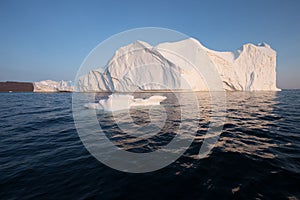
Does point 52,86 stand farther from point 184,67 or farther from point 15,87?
point 184,67

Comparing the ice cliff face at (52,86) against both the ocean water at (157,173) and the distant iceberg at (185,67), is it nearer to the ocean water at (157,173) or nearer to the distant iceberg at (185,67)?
the distant iceberg at (185,67)

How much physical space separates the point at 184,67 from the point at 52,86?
5605cm

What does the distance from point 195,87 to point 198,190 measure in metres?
36.9

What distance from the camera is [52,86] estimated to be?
59469 mm

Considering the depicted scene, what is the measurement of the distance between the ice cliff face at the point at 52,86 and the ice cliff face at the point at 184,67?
23.8 m

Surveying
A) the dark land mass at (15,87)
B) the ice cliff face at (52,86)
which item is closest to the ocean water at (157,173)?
the ice cliff face at (52,86)

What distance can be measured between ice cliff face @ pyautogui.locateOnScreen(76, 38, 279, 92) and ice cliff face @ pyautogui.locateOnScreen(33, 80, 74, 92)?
78.1ft

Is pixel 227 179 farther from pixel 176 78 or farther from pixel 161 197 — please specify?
pixel 176 78

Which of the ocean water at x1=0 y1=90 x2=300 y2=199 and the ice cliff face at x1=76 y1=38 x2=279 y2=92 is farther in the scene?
the ice cliff face at x1=76 y1=38 x2=279 y2=92

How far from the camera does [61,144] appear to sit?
398 cm

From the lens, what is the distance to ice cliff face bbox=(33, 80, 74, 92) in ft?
186

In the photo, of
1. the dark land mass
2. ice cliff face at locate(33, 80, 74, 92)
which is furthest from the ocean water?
the dark land mass

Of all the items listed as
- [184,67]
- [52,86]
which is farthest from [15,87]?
[184,67]

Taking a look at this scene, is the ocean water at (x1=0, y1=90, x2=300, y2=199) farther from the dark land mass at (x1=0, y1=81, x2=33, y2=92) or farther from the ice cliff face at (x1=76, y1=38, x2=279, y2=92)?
the dark land mass at (x1=0, y1=81, x2=33, y2=92)
